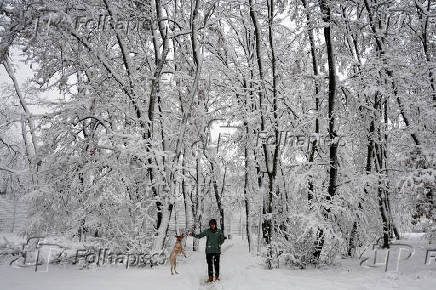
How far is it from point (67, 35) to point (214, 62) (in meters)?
8.15

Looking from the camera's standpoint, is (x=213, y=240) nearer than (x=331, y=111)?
Yes

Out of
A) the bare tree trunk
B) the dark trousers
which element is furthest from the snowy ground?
the bare tree trunk

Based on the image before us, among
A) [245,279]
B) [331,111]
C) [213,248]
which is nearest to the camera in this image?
[245,279]

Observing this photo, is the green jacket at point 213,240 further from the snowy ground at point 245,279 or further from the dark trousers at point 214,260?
the snowy ground at point 245,279

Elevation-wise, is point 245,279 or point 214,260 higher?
point 214,260

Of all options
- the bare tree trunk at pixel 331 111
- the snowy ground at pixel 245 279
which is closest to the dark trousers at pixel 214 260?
the snowy ground at pixel 245 279

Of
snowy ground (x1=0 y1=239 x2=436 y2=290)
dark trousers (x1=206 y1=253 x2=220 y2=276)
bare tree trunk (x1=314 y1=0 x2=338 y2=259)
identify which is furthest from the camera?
bare tree trunk (x1=314 y1=0 x2=338 y2=259)

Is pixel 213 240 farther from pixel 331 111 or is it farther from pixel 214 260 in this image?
pixel 331 111

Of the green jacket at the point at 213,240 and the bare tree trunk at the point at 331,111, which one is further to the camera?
the bare tree trunk at the point at 331,111

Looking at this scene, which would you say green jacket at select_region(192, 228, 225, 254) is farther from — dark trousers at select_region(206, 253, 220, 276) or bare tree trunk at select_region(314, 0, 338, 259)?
bare tree trunk at select_region(314, 0, 338, 259)

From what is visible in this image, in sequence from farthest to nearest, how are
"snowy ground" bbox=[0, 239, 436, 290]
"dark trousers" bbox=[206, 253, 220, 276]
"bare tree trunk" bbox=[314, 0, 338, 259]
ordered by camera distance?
"bare tree trunk" bbox=[314, 0, 338, 259] < "dark trousers" bbox=[206, 253, 220, 276] < "snowy ground" bbox=[0, 239, 436, 290]

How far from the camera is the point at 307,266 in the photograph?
866 centimetres

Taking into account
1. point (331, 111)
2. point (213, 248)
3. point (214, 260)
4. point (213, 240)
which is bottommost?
point (214, 260)

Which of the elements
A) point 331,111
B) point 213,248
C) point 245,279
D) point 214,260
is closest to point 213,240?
point 213,248
